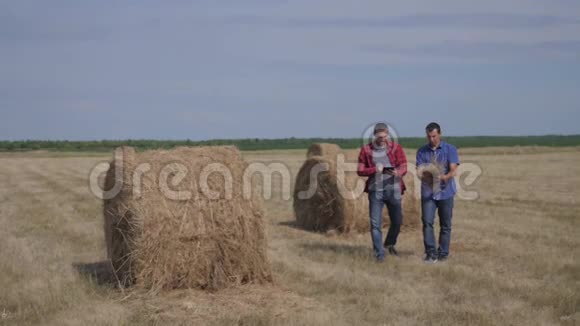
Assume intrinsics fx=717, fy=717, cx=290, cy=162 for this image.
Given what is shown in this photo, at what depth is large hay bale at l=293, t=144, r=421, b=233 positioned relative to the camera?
1223 centimetres

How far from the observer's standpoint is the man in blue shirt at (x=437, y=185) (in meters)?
9.45

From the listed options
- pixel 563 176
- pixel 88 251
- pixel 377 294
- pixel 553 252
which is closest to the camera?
pixel 377 294

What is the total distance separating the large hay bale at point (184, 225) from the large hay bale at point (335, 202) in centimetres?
438

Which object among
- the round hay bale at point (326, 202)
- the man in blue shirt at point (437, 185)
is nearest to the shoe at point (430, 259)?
the man in blue shirt at point (437, 185)

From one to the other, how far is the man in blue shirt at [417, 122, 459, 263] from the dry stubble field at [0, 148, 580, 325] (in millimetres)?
268

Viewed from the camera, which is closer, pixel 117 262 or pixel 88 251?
pixel 117 262

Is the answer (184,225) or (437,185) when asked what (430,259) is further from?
(184,225)

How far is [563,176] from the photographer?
83.5ft

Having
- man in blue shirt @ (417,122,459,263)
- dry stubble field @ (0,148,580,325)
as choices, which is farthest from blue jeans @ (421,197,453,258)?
dry stubble field @ (0,148,580,325)

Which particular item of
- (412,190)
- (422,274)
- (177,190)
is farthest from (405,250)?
(177,190)

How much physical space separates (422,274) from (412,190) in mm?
4775

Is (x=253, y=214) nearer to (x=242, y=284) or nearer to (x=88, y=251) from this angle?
(x=242, y=284)

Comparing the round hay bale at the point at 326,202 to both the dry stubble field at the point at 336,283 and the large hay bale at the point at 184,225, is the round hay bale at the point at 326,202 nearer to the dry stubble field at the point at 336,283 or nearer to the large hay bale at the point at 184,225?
the dry stubble field at the point at 336,283

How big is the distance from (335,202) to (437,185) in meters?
3.24
